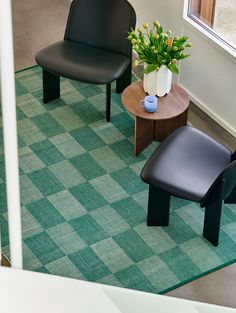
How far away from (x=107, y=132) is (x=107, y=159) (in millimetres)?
381

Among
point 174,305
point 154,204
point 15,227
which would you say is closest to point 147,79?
point 154,204

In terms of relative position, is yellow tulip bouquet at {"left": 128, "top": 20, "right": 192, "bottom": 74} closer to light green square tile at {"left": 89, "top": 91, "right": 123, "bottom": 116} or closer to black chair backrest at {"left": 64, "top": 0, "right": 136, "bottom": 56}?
black chair backrest at {"left": 64, "top": 0, "right": 136, "bottom": 56}

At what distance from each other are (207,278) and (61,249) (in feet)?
3.41

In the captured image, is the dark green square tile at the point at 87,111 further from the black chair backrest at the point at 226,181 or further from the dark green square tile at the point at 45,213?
the black chair backrest at the point at 226,181

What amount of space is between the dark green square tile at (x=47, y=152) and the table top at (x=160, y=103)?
2.35 ft

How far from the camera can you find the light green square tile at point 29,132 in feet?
19.5

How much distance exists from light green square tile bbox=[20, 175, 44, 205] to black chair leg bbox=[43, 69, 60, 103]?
41.8 inches

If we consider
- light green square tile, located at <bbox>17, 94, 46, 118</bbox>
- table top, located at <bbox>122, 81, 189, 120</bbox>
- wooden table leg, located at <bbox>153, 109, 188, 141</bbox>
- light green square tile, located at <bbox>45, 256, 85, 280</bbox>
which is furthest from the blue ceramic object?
light green square tile, located at <bbox>45, 256, 85, 280</bbox>

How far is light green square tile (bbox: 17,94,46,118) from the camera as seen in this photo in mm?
6254

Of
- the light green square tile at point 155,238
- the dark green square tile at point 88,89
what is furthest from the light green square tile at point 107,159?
the dark green square tile at point 88,89

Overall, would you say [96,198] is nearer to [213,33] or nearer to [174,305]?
[213,33]

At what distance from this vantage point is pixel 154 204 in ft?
16.3

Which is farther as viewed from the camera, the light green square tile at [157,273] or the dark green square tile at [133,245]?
the dark green square tile at [133,245]

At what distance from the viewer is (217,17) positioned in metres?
5.92
